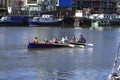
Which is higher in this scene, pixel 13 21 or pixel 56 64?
pixel 56 64

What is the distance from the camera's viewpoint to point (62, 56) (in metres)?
58.2

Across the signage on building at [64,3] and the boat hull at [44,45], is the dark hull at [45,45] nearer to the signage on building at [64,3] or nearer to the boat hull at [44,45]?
the boat hull at [44,45]

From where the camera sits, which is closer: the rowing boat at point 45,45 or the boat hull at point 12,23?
the rowing boat at point 45,45

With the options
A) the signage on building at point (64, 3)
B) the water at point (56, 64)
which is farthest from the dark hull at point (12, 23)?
the water at point (56, 64)

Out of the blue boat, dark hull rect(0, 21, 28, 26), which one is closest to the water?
dark hull rect(0, 21, 28, 26)

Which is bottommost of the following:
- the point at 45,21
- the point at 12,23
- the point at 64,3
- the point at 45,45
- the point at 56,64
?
the point at 12,23

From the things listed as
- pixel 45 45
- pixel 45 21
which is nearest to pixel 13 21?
pixel 45 21

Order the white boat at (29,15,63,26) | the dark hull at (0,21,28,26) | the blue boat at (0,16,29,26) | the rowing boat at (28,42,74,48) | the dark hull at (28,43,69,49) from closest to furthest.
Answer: the dark hull at (28,43,69,49) → the rowing boat at (28,42,74,48) → the white boat at (29,15,63,26) → the dark hull at (0,21,28,26) → the blue boat at (0,16,29,26)

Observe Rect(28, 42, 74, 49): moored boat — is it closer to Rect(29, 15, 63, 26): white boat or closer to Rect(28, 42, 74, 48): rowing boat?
Rect(28, 42, 74, 48): rowing boat

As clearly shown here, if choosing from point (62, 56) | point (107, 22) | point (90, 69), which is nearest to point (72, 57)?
point (62, 56)

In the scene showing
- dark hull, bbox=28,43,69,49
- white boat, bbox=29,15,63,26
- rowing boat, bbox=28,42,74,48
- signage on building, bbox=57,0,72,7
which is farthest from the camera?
signage on building, bbox=57,0,72,7

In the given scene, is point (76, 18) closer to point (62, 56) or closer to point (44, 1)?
point (44, 1)

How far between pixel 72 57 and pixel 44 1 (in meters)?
140

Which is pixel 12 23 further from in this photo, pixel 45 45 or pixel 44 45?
pixel 44 45
